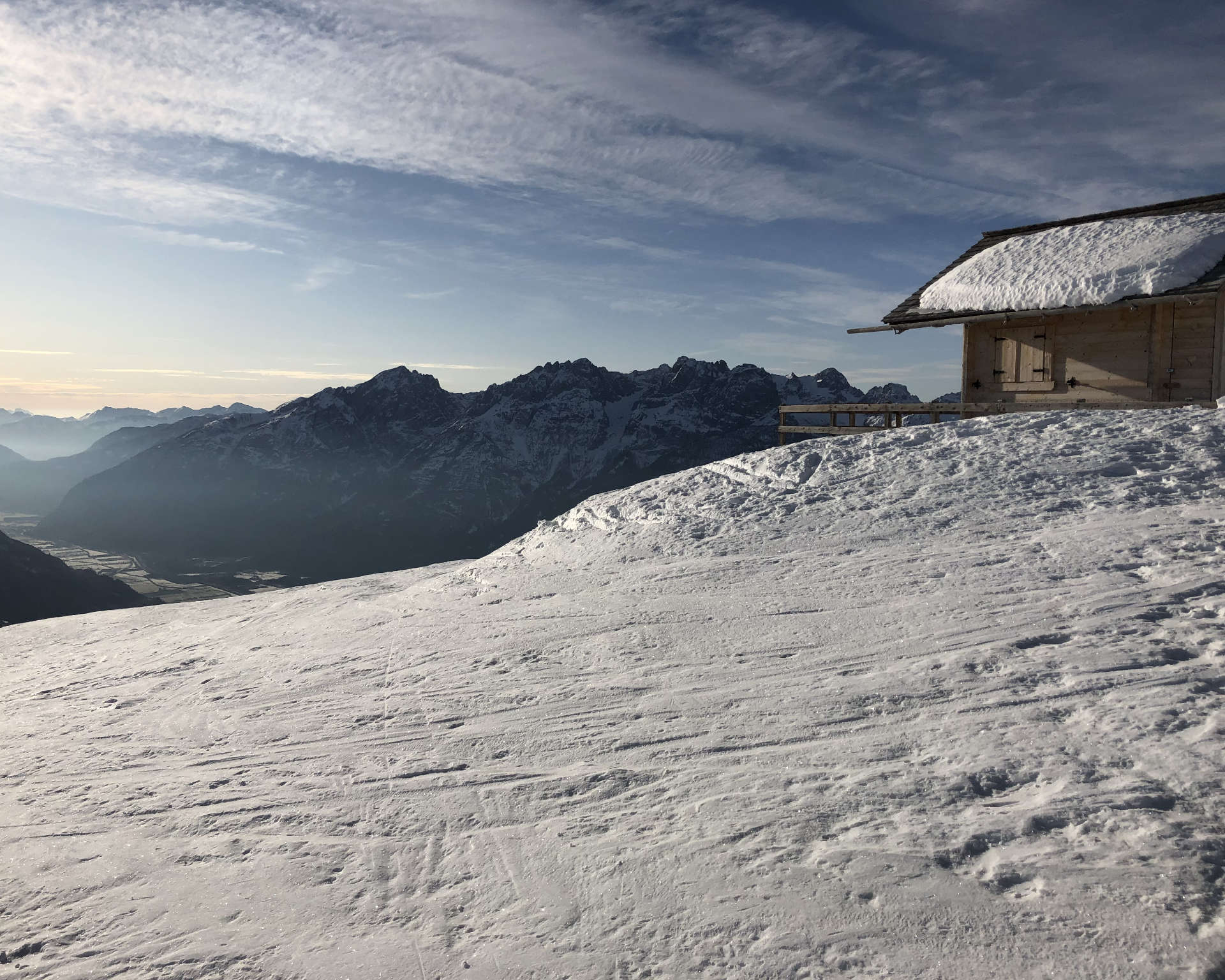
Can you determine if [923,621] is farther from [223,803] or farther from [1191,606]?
[223,803]

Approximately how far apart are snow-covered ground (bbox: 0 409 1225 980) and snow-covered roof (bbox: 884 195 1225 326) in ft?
18.0

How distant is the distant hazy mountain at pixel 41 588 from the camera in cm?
10688

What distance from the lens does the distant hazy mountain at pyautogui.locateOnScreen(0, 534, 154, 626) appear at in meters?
107

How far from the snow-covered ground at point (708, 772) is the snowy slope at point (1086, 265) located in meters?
5.53

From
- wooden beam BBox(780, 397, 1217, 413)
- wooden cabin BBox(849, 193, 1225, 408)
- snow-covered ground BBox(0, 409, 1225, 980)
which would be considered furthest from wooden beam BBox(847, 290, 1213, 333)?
snow-covered ground BBox(0, 409, 1225, 980)

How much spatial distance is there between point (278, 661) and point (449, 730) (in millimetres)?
4310

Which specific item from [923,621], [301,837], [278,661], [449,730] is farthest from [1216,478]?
[278,661]

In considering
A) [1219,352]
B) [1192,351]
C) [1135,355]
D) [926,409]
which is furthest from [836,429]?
[1219,352]

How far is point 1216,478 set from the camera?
9.68 m

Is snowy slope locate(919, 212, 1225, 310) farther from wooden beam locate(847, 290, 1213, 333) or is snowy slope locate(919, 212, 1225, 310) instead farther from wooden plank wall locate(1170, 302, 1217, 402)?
wooden plank wall locate(1170, 302, 1217, 402)

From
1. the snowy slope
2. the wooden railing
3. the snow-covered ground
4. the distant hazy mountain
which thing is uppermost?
the snowy slope

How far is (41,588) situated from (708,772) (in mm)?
141621

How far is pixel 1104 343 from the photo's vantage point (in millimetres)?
15625

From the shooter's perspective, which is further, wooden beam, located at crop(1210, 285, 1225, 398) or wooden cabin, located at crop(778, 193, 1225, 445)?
wooden cabin, located at crop(778, 193, 1225, 445)
